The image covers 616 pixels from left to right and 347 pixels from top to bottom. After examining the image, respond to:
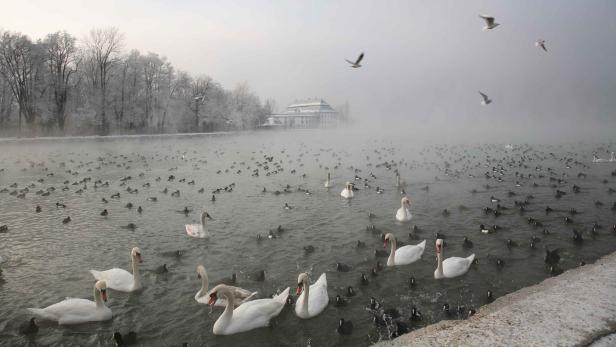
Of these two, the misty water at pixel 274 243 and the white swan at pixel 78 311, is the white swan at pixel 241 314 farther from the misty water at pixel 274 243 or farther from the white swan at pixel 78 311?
the white swan at pixel 78 311

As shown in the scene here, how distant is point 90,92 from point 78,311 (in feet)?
236

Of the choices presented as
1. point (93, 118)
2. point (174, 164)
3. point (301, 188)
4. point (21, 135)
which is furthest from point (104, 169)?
point (93, 118)

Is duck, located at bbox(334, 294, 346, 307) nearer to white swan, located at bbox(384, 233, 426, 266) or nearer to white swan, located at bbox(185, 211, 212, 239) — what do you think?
white swan, located at bbox(384, 233, 426, 266)

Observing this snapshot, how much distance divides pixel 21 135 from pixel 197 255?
6007 cm

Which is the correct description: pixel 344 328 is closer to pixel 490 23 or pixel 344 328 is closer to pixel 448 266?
pixel 448 266

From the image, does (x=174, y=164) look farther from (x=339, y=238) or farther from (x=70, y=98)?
(x=70, y=98)

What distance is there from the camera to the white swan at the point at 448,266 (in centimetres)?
937

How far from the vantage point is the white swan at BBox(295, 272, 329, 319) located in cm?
765

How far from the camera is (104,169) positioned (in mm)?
28844

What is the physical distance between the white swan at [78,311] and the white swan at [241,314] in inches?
90.0

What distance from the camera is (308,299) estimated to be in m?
7.84

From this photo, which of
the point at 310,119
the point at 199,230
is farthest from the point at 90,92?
the point at 310,119

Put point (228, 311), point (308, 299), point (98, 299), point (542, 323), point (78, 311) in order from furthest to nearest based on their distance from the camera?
1. point (308, 299)
2. point (98, 299)
3. point (78, 311)
4. point (228, 311)
5. point (542, 323)

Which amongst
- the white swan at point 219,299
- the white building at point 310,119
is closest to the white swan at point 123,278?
the white swan at point 219,299
